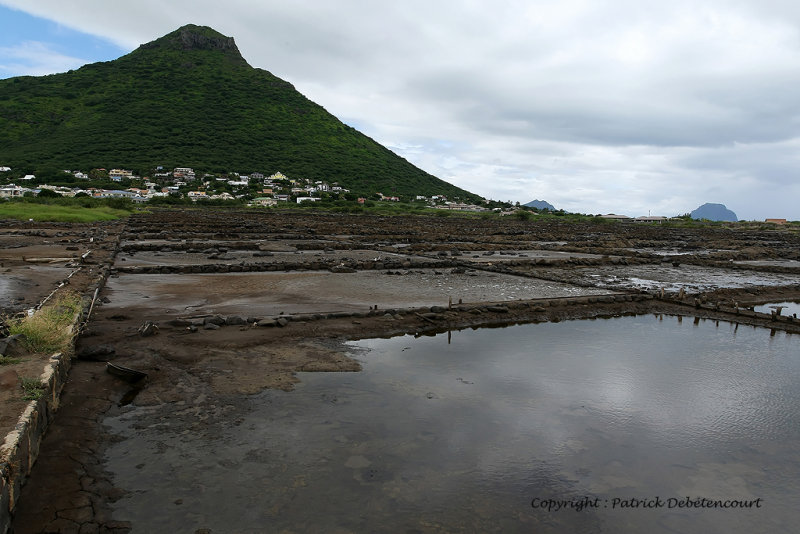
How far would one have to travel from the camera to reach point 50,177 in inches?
3834

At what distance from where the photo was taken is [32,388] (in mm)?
7004

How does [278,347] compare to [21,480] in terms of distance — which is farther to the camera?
[278,347]

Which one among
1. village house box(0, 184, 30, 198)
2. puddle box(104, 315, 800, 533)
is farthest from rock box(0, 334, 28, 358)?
village house box(0, 184, 30, 198)

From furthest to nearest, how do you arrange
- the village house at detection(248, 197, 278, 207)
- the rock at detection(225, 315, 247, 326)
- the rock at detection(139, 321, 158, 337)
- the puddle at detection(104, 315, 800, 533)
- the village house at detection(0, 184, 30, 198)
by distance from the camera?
the village house at detection(248, 197, 278, 207) < the village house at detection(0, 184, 30, 198) < the rock at detection(225, 315, 247, 326) < the rock at detection(139, 321, 158, 337) < the puddle at detection(104, 315, 800, 533)

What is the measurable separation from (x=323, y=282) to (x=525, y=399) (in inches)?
524

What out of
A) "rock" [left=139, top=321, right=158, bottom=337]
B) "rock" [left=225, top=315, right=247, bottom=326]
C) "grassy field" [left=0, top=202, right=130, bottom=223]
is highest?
"grassy field" [left=0, top=202, right=130, bottom=223]

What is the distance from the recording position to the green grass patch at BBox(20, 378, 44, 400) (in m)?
6.74

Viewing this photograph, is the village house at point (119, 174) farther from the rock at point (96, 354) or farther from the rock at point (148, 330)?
the rock at point (96, 354)

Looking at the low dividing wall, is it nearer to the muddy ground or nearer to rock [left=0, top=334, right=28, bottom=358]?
the muddy ground

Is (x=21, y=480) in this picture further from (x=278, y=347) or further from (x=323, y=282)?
(x=323, y=282)

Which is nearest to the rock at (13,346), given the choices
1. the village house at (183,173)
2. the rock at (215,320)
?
the rock at (215,320)

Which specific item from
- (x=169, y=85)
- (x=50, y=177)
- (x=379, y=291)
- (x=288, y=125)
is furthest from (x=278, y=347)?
(x=169, y=85)

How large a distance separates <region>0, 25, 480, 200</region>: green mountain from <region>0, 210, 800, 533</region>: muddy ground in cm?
9827

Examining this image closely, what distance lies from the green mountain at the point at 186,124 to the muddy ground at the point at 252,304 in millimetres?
98271
